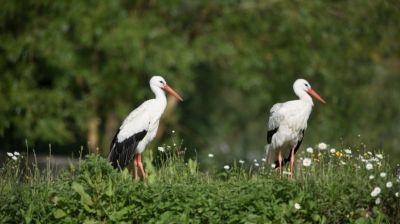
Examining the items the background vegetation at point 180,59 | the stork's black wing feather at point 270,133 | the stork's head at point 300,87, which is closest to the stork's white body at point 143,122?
the stork's black wing feather at point 270,133

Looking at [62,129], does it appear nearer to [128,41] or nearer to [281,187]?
[128,41]

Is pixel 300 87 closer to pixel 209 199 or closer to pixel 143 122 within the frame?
pixel 143 122

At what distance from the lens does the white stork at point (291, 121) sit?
11.0 metres

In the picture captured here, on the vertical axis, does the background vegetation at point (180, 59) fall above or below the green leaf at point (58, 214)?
above

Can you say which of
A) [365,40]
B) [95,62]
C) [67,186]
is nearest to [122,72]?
[95,62]

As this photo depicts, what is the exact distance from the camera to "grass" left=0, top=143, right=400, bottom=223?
7.67 meters

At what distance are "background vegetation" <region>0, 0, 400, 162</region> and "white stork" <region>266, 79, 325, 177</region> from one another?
18.3 feet

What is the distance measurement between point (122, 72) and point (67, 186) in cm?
981

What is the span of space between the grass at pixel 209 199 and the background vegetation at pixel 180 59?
28.2ft

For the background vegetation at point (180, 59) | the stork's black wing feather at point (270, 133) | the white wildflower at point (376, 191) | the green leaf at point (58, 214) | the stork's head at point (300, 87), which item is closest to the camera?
the white wildflower at point (376, 191)

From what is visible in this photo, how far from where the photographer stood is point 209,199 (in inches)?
307

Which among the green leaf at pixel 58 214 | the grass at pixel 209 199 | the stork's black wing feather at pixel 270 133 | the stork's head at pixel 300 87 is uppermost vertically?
the stork's head at pixel 300 87

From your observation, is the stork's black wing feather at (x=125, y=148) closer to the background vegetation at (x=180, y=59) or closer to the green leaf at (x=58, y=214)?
the green leaf at (x=58, y=214)

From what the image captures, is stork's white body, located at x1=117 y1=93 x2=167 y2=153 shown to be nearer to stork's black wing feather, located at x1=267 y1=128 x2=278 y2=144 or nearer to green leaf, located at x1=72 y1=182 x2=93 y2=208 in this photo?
stork's black wing feather, located at x1=267 y1=128 x2=278 y2=144
